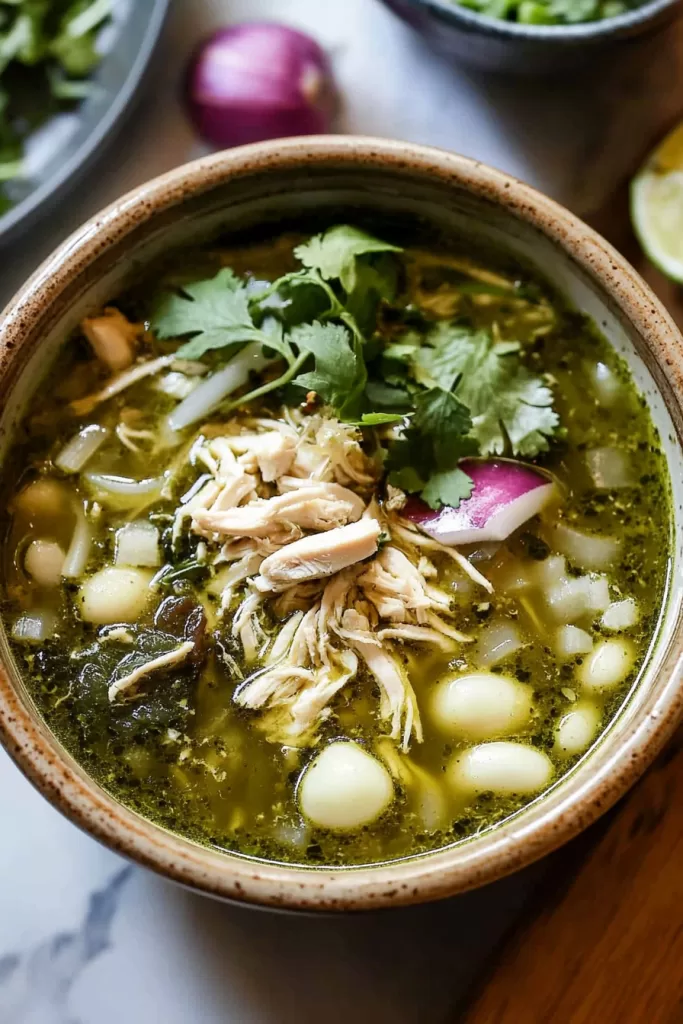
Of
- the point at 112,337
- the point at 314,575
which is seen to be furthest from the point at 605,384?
the point at 112,337

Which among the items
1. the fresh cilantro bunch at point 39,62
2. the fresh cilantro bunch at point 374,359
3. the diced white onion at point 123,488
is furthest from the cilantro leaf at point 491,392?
the fresh cilantro bunch at point 39,62

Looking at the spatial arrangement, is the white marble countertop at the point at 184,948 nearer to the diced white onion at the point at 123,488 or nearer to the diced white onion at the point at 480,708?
the diced white onion at the point at 480,708

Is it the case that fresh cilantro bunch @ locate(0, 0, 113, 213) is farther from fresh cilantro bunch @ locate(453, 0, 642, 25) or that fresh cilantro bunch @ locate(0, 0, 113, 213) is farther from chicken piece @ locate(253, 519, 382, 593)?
chicken piece @ locate(253, 519, 382, 593)

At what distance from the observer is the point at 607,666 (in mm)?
1651

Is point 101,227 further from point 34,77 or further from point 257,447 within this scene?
point 34,77

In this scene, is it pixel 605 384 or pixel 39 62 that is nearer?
pixel 605 384

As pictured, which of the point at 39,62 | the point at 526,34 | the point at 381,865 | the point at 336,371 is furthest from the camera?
the point at 39,62

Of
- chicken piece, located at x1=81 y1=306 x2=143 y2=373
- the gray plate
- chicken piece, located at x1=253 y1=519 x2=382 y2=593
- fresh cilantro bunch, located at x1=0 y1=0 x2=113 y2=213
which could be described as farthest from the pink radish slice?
fresh cilantro bunch, located at x1=0 y1=0 x2=113 y2=213

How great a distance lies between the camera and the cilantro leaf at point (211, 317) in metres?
1.71

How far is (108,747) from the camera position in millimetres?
1606

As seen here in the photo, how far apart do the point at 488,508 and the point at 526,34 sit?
2.79ft

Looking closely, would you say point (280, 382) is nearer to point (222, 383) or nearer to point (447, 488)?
point (222, 383)

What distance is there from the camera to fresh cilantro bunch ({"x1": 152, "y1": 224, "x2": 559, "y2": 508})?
1667mm

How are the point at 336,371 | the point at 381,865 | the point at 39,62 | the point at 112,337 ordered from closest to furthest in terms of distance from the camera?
the point at 381,865 → the point at 336,371 → the point at 112,337 → the point at 39,62
